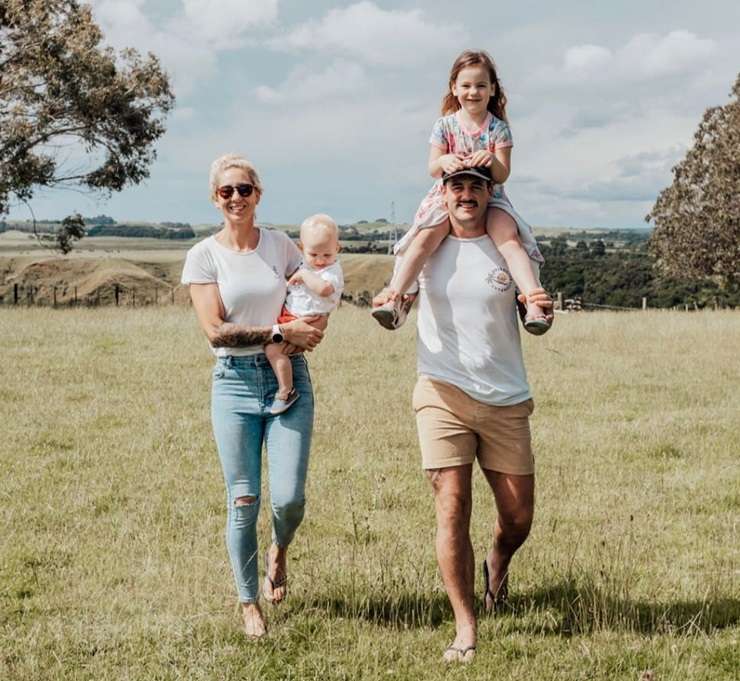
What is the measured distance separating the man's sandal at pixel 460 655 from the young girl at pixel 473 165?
1.60 m

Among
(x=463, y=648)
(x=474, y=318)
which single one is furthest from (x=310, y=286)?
(x=463, y=648)

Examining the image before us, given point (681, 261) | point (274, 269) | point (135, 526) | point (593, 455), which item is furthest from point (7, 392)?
point (681, 261)

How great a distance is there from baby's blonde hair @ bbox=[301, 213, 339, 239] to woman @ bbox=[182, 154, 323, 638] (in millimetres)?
263

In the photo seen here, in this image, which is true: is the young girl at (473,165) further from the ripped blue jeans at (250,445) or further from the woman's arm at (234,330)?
the ripped blue jeans at (250,445)

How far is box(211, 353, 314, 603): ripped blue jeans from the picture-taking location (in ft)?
15.9

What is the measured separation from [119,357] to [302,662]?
13.1 m

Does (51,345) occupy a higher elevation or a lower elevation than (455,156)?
lower

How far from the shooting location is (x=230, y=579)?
5.96 m

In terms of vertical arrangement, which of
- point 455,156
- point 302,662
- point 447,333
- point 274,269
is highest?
point 455,156

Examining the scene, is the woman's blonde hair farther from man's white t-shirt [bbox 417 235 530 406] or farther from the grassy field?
the grassy field

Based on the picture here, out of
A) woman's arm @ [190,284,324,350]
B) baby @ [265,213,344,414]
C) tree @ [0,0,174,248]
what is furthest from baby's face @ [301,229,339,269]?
tree @ [0,0,174,248]

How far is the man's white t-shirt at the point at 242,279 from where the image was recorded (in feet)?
15.9

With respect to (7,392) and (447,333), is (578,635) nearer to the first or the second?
(447,333)

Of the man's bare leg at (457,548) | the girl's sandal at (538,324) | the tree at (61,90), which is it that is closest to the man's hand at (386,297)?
the girl's sandal at (538,324)
